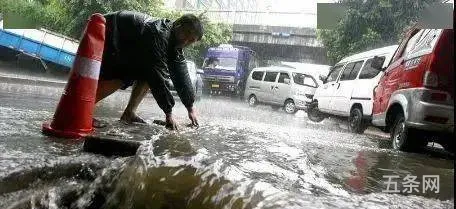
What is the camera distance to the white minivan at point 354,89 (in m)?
8.27

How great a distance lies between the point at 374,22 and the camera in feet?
58.4

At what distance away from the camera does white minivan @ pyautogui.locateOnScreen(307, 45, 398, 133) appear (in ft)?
27.1

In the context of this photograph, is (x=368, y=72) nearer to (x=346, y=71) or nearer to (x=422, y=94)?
(x=346, y=71)

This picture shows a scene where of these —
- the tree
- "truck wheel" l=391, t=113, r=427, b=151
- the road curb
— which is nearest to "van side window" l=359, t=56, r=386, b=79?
"truck wheel" l=391, t=113, r=427, b=151

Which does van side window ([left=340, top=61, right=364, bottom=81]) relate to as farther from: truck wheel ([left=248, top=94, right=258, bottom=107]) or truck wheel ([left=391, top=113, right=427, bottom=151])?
truck wheel ([left=248, top=94, right=258, bottom=107])

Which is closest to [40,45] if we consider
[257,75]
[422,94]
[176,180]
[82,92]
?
[257,75]

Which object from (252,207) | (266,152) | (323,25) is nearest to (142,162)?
(252,207)

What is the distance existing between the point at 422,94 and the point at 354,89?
4.38 metres

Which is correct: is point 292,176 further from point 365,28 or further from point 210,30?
point 210,30

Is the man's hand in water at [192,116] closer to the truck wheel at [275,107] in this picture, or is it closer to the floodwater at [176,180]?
the floodwater at [176,180]

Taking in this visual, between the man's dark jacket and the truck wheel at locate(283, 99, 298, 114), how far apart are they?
13561 mm

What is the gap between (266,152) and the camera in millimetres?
3496

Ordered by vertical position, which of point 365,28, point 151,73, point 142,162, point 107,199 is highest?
point 365,28

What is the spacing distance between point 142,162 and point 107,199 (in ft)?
0.98
